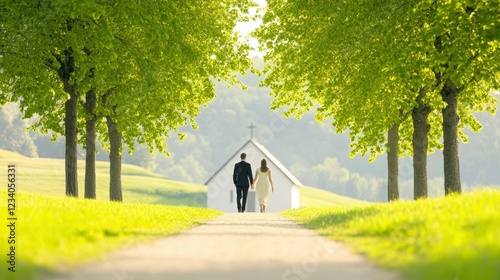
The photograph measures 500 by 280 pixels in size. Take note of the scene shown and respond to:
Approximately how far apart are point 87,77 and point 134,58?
265cm

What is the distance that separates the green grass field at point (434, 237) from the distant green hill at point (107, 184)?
277 feet

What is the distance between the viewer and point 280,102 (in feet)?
113

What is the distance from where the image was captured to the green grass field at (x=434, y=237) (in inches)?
303

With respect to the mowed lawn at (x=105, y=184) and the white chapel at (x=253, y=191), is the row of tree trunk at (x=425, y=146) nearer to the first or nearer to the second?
the white chapel at (x=253, y=191)

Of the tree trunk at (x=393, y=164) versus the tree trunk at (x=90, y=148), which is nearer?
the tree trunk at (x=90, y=148)

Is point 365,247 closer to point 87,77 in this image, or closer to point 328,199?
point 87,77

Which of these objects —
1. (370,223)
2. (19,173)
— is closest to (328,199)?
(19,173)

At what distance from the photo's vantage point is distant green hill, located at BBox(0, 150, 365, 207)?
100m

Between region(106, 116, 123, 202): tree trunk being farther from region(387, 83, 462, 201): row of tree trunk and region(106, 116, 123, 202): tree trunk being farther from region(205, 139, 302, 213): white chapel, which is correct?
region(205, 139, 302, 213): white chapel

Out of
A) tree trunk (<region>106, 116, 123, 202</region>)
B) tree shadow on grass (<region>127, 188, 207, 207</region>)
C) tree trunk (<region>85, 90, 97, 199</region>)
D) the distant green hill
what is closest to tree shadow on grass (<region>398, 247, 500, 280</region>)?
tree trunk (<region>85, 90, 97, 199</region>)

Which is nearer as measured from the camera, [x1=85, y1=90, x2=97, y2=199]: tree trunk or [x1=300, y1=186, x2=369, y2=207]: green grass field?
[x1=85, y1=90, x2=97, y2=199]: tree trunk

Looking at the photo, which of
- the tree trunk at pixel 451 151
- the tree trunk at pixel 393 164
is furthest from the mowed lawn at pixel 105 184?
the tree trunk at pixel 451 151

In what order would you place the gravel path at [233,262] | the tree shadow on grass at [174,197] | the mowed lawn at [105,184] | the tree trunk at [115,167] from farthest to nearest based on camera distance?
the tree shadow on grass at [174,197]
the mowed lawn at [105,184]
the tree trunk at [115,167]
the gravel path at [233,262]

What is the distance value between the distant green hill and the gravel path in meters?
85.7
